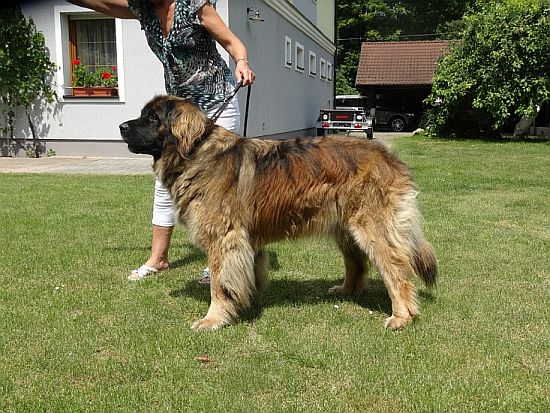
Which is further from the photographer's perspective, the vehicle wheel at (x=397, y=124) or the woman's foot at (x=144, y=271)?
the vehicle wheel at (x=397, y=124)

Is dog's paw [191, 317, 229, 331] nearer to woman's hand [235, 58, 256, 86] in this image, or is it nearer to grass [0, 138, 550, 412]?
grass [0, 138, 550, 412]

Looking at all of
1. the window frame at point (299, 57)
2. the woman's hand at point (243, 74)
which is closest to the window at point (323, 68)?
the window frame at point (299, 57)

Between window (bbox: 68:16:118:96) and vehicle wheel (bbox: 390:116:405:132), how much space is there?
20.6 meters

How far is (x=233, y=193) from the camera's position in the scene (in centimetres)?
393

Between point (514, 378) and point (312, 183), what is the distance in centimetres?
170

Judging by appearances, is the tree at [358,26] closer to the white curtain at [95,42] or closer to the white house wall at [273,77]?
the white house wall at [273,77]

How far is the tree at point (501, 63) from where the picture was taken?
20156 mm

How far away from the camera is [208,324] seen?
3.95 m

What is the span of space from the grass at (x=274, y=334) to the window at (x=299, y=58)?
54.3 ft

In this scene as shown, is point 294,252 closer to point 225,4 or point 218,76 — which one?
point 218,76

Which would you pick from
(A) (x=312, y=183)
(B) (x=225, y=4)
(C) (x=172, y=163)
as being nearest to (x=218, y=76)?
(C) (x=172, y=163)

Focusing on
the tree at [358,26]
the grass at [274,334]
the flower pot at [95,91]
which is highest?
the tree at [358,26]

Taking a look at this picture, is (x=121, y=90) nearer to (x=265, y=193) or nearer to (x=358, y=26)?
(x=265, y=193)

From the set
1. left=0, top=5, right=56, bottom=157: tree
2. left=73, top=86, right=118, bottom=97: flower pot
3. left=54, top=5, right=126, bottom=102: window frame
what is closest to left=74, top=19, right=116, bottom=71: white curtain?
left=54, top=5, right=126, bottom=102: window frame
